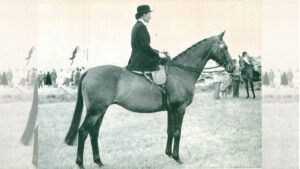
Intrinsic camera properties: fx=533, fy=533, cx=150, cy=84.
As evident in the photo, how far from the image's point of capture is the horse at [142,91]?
6754 millimetres

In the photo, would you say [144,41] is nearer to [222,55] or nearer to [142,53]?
[142,53]

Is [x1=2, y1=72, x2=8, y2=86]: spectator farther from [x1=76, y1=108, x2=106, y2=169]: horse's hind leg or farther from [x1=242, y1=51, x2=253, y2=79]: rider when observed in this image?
[x1=242, y1=51, x2=253, y2=79]: rider

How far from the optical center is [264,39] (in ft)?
24.6

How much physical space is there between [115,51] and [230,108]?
1789 millimetres

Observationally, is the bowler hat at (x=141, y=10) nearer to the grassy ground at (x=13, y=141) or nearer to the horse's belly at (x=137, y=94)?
the horse's belly at (x=137, y=94)

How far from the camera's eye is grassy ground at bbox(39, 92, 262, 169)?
7.15 m

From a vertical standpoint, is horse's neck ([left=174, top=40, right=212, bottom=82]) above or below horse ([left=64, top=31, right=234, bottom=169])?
above

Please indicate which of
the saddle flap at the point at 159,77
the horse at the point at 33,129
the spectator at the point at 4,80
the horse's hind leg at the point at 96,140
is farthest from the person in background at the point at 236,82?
the spectator at the point at 4,80

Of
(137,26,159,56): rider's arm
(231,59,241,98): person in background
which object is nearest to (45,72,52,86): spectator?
(137,26,159,56): rider's arm

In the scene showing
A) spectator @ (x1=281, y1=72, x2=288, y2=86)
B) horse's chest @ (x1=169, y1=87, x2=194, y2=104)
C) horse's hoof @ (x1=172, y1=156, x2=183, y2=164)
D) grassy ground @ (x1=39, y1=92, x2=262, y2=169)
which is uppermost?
spectator @ (x1=281, y1=72, x2=288, y2=86)

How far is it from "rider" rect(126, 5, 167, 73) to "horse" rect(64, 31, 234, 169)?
5.2 inches

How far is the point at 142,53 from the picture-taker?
689 cm

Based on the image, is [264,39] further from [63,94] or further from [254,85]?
[63,94]

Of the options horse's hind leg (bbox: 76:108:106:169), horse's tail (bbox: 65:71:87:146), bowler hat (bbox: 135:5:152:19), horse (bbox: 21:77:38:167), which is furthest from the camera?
horse (bbox: 21:77:38:167)
